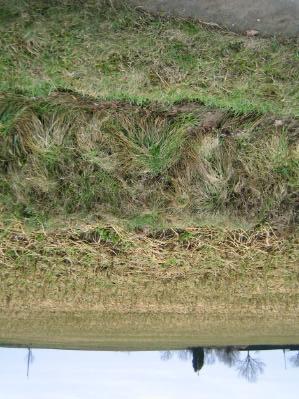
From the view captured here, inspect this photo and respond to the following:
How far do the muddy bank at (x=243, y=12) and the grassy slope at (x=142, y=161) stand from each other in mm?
68

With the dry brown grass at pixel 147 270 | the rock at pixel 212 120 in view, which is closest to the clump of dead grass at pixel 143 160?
the rock at pixel 212 120

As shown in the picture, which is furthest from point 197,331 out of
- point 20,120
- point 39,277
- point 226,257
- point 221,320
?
point 20,120

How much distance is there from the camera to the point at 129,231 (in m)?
3.86

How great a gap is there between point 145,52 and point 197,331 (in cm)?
158

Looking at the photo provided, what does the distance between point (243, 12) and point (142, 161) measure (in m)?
0.96

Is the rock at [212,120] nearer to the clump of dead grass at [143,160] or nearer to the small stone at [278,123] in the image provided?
the clump of dead grass at [143,160]

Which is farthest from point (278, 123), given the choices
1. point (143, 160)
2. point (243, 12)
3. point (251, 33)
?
point (143, 160)

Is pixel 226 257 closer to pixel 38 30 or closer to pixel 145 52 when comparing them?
pixel 145 52

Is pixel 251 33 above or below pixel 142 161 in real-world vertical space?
above

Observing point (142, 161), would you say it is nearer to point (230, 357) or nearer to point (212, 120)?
point (212, 120)

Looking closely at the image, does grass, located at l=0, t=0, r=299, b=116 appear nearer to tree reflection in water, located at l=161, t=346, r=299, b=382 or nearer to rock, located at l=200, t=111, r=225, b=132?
rock, located at l=200, t=111, r=225, b=132

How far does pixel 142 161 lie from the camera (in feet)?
12.4

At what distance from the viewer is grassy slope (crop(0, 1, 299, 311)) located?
3570mm

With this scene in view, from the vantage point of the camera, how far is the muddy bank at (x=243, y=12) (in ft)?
12.0
